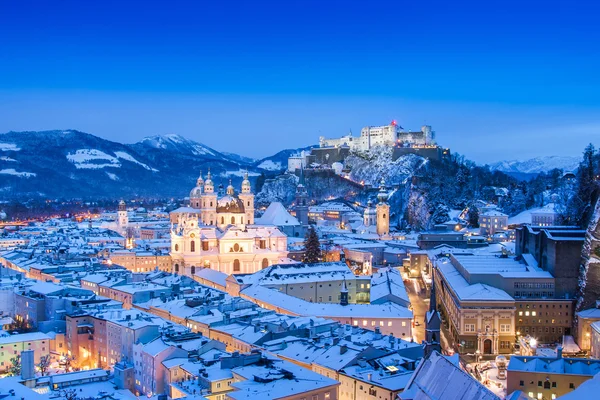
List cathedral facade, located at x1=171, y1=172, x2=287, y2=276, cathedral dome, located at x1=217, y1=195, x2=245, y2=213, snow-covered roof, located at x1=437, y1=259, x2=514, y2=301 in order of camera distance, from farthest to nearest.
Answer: cathedral dome, located at x1=217, y1=195, x2=245, y2=213
cathedral facade, located at x1=171, y1=172, x2=287, y2=276
snow-covered roof, located at x1=437, y1=259, x2=514, y2=301

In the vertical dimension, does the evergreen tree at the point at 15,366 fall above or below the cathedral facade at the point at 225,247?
below

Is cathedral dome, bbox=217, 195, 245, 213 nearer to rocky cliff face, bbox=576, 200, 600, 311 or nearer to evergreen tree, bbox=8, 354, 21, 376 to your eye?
evergreen tree, bbox=8, 354, 21, 376

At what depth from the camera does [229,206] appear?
69750 millimetres

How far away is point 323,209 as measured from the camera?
10350 cm

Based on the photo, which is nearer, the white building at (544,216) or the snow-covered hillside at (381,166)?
the white building at (544,216)

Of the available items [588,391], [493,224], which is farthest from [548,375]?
[493,224]

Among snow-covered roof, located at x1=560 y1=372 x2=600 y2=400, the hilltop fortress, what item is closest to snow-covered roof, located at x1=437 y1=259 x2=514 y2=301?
snow-covered roof, located at x1=560 y1=372 x2=600 y2=400

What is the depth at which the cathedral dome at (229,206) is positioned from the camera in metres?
69.6

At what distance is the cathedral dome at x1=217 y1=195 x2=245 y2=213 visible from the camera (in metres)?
69.6

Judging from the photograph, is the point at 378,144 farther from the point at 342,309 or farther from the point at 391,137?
the point at 342,309

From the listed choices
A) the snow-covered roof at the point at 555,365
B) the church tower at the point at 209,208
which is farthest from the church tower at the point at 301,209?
the snow-covered roof at the point at 555,365

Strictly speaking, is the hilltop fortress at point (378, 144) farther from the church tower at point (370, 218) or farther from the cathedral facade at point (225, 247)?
the cathedral facade at point (225, 247)

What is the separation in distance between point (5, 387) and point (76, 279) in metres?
27.6

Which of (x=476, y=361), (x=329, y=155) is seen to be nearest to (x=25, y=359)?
(x=476, y=361)
